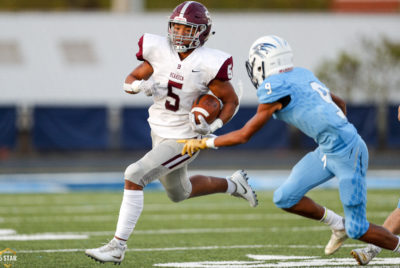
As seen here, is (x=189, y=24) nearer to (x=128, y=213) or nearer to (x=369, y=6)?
(x=128, y=213)

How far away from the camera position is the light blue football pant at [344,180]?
454 cm

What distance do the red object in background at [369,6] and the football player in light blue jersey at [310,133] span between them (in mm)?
18644

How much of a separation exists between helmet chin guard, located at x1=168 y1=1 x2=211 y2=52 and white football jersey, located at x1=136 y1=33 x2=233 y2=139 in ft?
0.25

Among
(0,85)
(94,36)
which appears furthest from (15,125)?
(94,36)

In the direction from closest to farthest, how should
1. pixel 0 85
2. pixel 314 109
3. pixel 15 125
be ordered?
pixel 314 109 < pixel 15 125 < pixel 0 85

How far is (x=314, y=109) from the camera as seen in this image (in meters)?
4.57

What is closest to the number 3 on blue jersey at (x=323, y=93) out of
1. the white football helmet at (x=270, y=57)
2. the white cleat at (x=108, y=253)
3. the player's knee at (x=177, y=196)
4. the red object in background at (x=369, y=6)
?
the white football helmet at (x=270, y=57)

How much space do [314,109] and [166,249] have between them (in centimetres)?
193

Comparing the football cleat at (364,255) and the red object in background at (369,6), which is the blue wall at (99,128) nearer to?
the red object in background at (369,6)

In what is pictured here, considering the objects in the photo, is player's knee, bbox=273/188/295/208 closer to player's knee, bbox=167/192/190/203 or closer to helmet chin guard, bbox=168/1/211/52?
player's knee, bbox=167/192/190/203

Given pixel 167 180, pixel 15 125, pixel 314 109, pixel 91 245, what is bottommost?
pixel 15 125

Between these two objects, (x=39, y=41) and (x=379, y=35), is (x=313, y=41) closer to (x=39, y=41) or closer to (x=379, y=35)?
(x=379, y=35)

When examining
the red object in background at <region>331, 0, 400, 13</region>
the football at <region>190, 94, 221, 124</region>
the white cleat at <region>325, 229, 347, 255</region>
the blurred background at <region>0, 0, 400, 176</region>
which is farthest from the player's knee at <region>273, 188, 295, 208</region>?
the red object in background at <region>331, 0, 400, 13</region>

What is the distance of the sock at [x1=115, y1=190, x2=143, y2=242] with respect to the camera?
4949 mm
